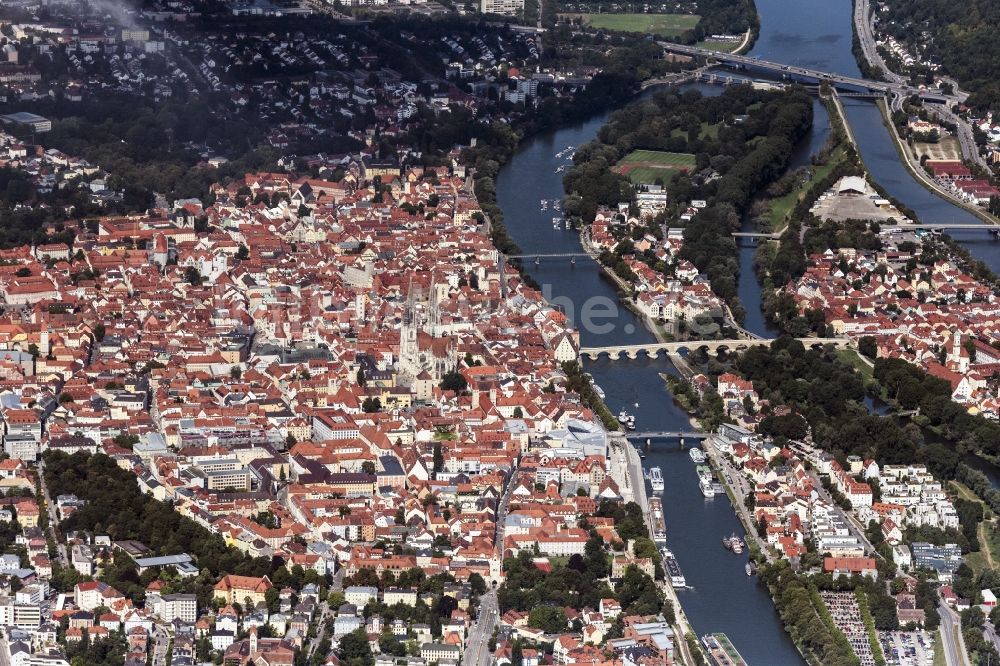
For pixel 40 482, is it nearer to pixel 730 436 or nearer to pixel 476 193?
pixel 730 436

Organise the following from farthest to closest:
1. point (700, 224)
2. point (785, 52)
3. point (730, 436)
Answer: point (785, 52) → point (700, 224) → point (730, 436)

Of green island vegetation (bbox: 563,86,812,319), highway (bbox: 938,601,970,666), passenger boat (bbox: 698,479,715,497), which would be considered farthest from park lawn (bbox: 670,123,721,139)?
highway (bbox: 938,601,970,666)

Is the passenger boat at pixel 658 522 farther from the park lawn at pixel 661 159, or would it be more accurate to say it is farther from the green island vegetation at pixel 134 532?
the park lawn at pixel 661 159

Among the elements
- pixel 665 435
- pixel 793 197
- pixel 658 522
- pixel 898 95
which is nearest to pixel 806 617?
pixel 658 522

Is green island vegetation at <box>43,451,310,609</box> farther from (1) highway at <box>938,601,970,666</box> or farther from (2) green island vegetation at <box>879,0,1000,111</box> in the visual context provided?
(2) green island vegetation at <box>879,0,1000,111</box>

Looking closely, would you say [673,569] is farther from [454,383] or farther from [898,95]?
[898,95]

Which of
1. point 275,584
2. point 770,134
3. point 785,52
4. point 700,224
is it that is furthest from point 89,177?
point 785,52

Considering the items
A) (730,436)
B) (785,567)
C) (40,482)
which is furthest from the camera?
(730,436)
